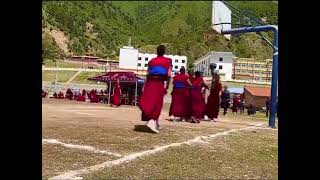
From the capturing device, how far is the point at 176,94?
1266 cm

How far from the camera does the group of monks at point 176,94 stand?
8859 millimetres

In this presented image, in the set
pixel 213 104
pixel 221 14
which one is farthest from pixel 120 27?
pixel 213 104

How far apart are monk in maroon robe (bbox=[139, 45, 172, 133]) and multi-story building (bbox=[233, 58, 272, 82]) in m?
52.0

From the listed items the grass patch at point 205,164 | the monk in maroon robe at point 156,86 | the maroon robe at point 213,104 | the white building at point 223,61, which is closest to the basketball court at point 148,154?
the grass patch at point 205,164

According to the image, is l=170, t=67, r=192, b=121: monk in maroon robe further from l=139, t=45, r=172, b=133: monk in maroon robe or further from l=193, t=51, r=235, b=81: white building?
l=193, t=51, r=235, b=81: white building

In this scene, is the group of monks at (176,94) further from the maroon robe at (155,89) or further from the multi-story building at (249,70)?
the multi-story building at (249,70)

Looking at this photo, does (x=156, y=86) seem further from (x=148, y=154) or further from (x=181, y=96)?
(x=181, y=96)

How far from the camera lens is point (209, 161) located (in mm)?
6191

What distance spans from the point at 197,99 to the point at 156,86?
3898 millimetres

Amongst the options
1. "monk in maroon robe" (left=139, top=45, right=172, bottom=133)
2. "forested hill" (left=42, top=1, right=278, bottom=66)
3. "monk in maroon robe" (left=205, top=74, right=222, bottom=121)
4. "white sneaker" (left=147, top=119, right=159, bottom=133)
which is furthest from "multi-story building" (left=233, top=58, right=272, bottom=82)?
"white sneaker" (left=147, top=119, right=159, bottom=133)

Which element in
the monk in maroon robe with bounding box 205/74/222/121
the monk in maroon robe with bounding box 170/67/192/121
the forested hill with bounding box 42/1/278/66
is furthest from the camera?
the forested hill with bounding box 42/1/278/66

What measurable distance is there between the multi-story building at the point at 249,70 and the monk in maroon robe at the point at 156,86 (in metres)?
52.0

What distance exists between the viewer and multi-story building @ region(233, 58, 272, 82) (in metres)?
62.4

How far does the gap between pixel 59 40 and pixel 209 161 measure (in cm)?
11621
